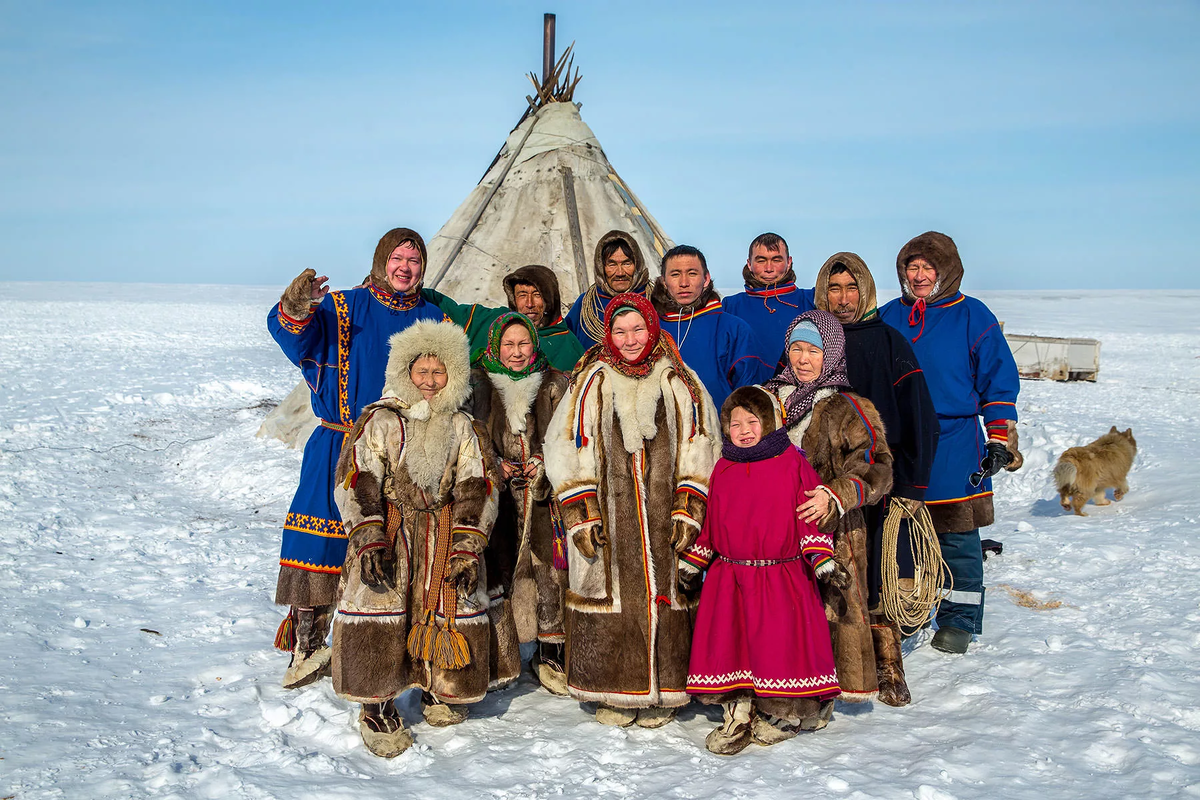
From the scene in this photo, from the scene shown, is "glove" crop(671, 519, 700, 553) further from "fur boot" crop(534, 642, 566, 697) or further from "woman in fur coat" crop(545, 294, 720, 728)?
"fur boot" crop(534, 642, 566, 697)

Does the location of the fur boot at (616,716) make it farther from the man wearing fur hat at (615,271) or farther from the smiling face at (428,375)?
the man wearing fur hat at (615,271)

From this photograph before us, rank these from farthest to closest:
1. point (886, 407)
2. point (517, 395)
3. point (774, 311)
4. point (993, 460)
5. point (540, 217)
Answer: point (540, 217) → point (774, 311) → point (993, 460) → point (517, 395) → point (886, 407)

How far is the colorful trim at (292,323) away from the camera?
3520 millimetres

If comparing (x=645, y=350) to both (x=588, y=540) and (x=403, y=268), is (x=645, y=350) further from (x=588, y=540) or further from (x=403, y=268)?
(x=403, y=268)

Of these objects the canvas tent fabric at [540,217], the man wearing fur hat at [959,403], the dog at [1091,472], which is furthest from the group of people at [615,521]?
the dog at [1091,472]

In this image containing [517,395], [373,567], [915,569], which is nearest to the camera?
[373,567]

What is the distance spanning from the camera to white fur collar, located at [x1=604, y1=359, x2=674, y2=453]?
3.17 m

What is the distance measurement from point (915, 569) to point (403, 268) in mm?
2540

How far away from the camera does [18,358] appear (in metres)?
16.1

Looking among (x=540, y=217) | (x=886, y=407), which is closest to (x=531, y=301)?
(x=886, y=407)

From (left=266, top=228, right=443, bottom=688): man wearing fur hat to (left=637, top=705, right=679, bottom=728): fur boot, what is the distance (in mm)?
1384

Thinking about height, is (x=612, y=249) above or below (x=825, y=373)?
above

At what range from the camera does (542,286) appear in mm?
4090

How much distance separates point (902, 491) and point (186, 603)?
3764mm
